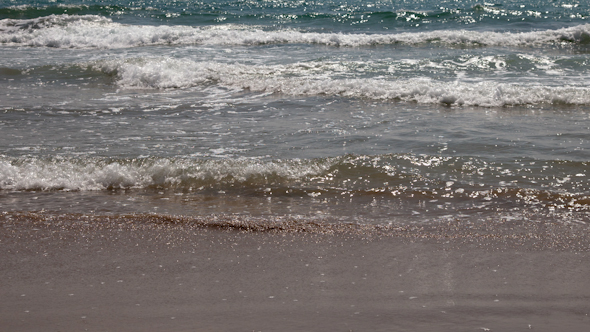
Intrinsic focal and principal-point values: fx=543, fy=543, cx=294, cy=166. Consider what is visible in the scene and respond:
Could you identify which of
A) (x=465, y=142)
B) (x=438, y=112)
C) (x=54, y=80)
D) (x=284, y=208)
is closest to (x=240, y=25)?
(x=54, y=80)

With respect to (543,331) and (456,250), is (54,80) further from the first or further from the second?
(543,331)

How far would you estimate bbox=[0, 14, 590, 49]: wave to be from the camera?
15531mm

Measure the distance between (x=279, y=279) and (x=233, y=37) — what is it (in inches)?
583

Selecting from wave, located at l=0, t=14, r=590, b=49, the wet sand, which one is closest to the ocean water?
wave, located at l=0, t=14, r=590, b=49

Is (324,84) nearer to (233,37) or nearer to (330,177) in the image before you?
(330,177)

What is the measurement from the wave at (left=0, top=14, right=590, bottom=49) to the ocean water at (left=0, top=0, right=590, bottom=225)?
16cm

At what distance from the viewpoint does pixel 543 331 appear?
2.67m

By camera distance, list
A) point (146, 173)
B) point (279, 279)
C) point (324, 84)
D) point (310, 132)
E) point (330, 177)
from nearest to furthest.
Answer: point (279, 279) → point (330, 177) → point (146, 173) → point (310, 132) → point (324, 84)

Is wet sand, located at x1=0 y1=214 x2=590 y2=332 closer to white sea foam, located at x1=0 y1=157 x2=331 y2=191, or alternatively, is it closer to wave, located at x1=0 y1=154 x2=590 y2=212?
wave, located at x1=0 y1=154 x2=590 y2=212

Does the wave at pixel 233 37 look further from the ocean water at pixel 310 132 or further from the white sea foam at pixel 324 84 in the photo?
the white sea foam at pixel 324 84

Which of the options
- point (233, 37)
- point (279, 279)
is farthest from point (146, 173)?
point (233, 37)

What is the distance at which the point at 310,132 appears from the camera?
6.70 m

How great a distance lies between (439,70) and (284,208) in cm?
763

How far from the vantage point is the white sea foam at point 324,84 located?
329 inches
